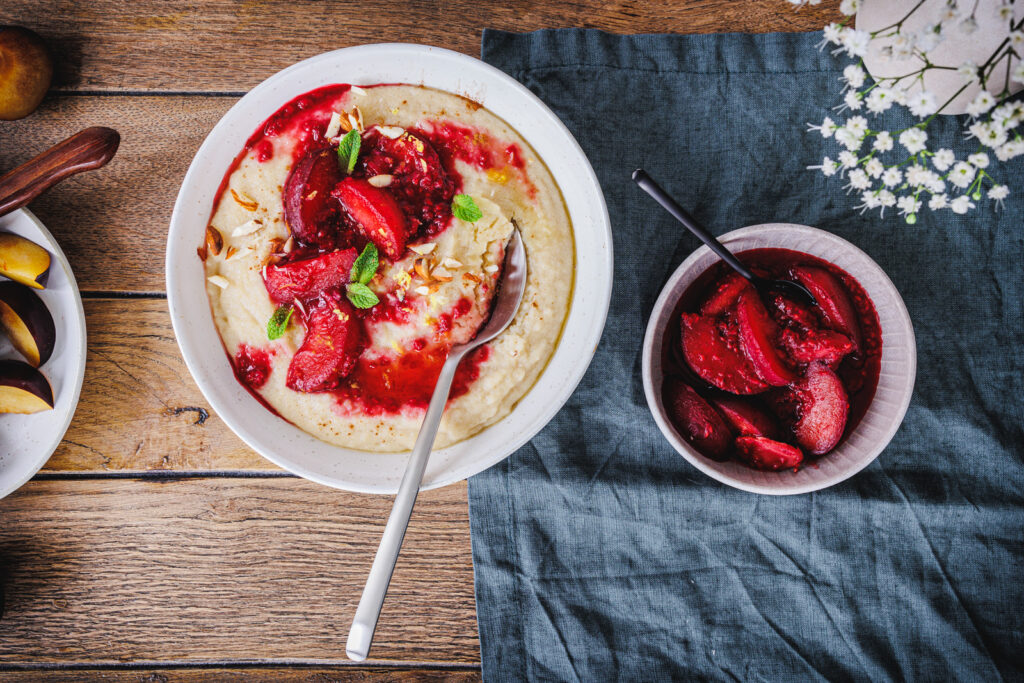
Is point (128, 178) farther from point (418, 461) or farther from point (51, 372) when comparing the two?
point (418, 461)

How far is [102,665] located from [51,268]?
4.79 feet

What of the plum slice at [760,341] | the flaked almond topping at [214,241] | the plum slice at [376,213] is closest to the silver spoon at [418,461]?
the plum slice at [376,213]

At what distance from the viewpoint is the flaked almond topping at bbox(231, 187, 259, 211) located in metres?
1.96

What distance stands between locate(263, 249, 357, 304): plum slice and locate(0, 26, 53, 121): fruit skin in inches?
42.3

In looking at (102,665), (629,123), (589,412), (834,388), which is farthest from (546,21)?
(102,665)

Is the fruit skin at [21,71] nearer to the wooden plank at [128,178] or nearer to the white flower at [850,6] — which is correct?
the wooden plank at [128,178]

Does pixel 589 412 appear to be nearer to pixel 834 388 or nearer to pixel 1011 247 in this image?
pixel 834 388

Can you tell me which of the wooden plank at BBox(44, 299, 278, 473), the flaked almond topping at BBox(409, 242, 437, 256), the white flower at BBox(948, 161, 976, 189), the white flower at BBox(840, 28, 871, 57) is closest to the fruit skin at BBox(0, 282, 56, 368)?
the wooden plank at BBox(44, 299, 278, 473)

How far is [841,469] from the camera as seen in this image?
193cm

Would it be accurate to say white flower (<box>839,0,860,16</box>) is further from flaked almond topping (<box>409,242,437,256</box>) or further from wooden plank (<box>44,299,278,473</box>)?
Result: wooden plank (<box>44,299,278,473</box>)

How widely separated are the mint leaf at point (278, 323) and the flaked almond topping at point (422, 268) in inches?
16.5

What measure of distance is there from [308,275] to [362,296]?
0.56ft

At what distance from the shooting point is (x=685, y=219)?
1880 millimetres

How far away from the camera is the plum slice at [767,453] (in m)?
1.91
